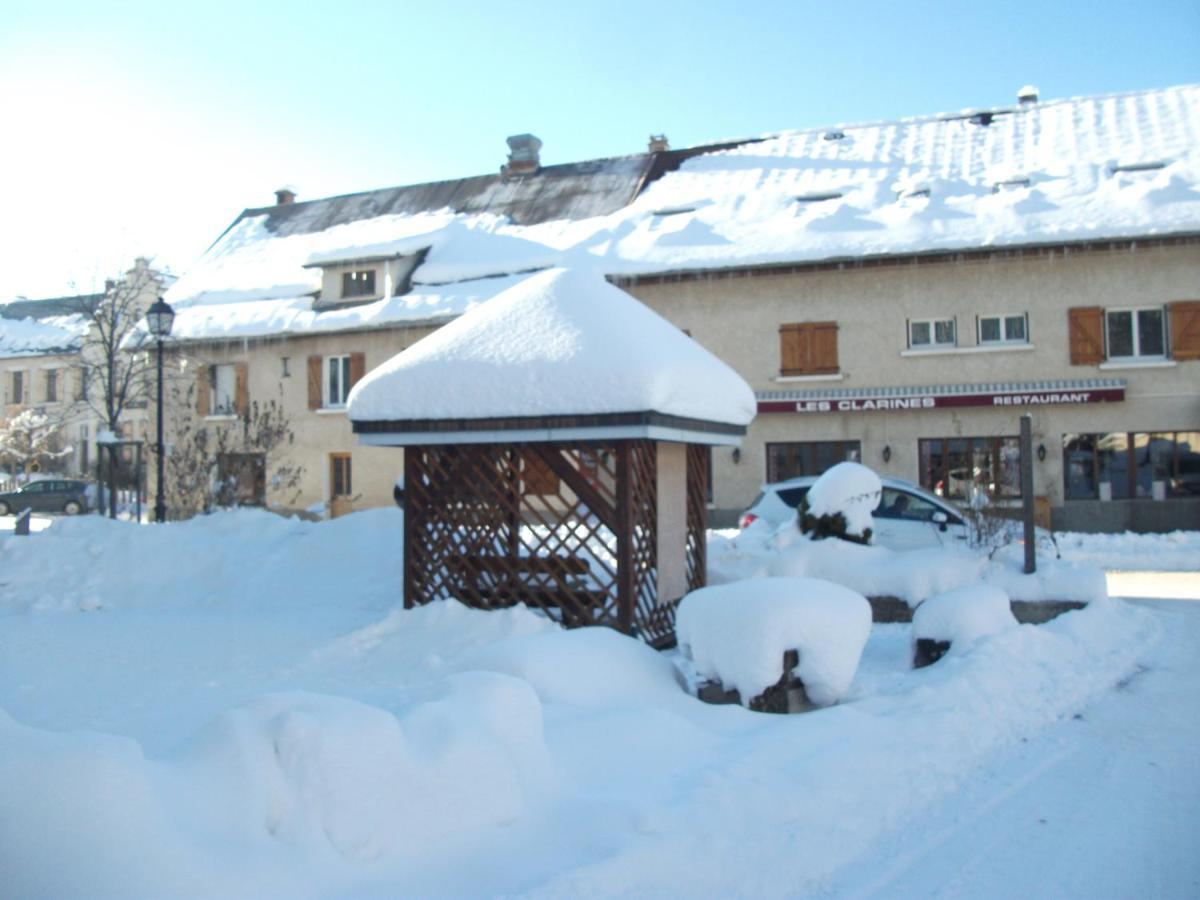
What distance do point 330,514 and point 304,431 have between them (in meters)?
2.53

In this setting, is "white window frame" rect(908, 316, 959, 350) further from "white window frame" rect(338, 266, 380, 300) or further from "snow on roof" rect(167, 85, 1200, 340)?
"white window frame" rect(338, 266, 380, 300)

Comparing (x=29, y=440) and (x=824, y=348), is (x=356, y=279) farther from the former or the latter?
(x=29, y=440)

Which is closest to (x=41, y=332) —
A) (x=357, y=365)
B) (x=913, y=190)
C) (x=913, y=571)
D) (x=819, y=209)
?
(x=357, y=365)

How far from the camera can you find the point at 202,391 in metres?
29.8

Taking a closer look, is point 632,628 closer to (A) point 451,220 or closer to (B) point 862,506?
(B) point 862,506

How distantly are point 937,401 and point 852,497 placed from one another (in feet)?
37.2

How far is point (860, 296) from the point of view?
23766 mm

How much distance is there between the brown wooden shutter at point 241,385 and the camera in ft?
95.3

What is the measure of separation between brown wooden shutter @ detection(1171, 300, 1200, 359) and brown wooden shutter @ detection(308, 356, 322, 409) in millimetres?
21222

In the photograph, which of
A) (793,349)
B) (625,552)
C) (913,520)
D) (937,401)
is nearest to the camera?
(625,552)

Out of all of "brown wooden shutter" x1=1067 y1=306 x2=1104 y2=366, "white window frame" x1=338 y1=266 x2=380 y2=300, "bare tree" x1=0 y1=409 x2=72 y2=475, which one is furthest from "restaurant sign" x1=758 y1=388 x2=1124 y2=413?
"bare tree" x1=0 y1=409 x2=72 y2=475

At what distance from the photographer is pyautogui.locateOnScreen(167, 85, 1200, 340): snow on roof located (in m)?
22.7

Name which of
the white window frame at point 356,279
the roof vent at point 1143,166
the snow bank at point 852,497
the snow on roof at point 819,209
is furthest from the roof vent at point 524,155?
the snow bank at point 852,497

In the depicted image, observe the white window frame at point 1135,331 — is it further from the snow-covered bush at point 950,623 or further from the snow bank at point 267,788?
the snow bank at point 267,788
